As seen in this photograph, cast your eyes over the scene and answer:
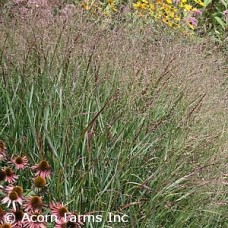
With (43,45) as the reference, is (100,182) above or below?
below

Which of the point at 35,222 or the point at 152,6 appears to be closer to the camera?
the point at 35,222

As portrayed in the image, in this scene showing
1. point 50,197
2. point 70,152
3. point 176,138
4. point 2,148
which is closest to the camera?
point 2,148

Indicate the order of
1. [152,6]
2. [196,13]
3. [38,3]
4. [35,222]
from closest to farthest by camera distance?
1. [35,222]
2. [38,3]
3. [152,6]
4. [196,13]

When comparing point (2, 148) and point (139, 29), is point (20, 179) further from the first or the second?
point (139, 29)

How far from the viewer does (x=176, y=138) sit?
106 inches

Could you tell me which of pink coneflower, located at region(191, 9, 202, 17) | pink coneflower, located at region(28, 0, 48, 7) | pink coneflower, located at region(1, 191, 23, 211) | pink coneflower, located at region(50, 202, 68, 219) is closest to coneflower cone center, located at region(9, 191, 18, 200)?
pink coneflower, located at region(1, 191, 23, 211)

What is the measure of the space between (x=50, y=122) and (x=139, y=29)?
128 cm

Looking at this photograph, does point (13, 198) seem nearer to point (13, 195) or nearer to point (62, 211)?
point (13, 195)

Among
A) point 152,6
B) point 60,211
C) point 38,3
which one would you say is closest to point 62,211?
point 60,211

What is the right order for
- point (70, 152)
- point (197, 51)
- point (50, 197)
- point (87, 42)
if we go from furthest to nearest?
point (197, 51) → point (87, 42) → point (70, 152) → point (50, 197)

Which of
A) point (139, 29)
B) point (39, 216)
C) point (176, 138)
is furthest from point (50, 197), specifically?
point (139, 29)

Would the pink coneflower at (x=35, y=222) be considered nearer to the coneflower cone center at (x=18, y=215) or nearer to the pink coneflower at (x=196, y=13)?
the coneflower cone center at (x=18, y=215)

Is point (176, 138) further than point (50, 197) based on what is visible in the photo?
Yes

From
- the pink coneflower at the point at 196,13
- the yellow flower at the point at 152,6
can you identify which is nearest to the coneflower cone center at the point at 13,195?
the yellow flower at the point at 152,6
